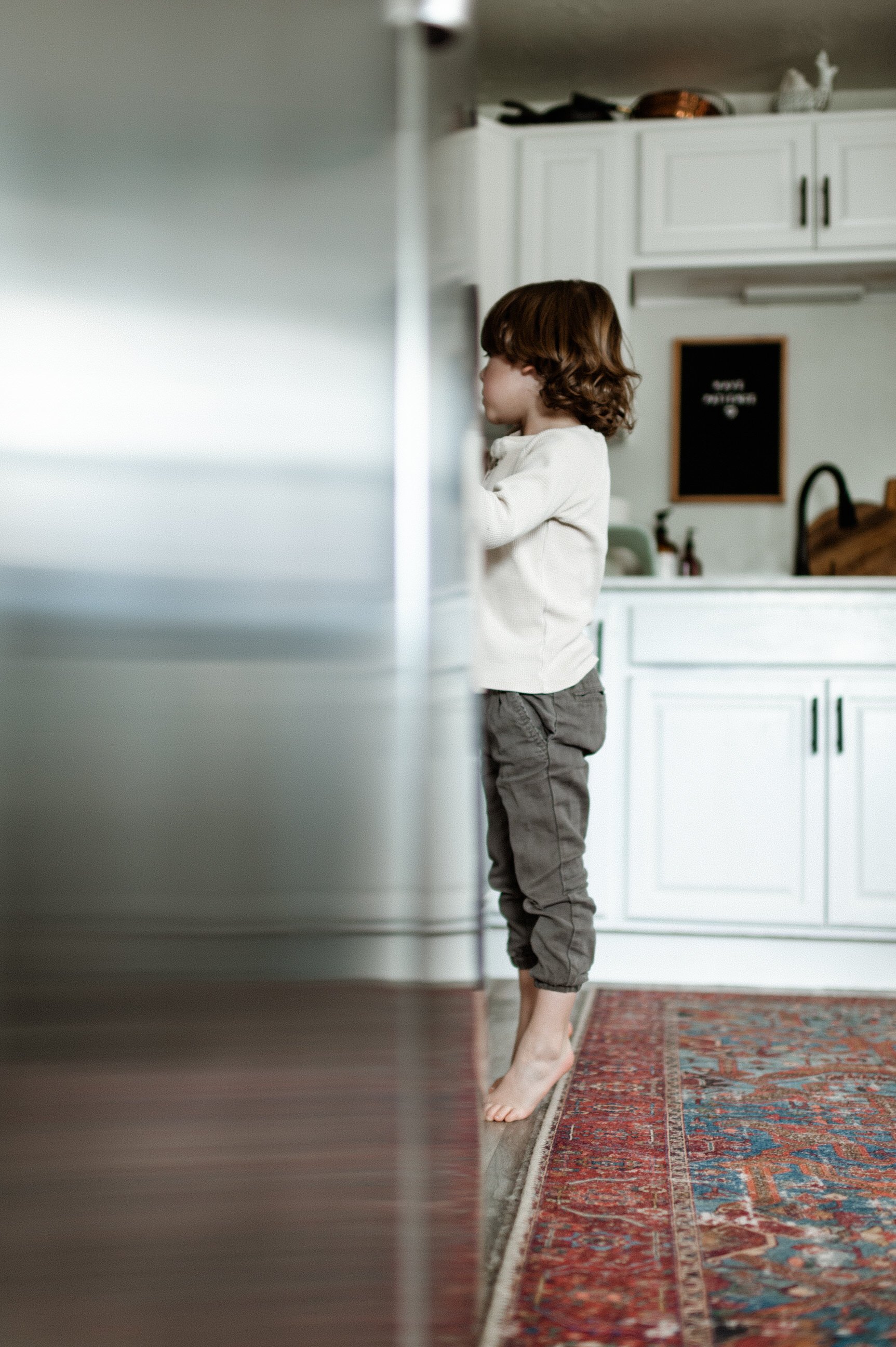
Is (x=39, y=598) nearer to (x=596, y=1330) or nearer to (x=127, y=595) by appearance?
(x=127, y=595)

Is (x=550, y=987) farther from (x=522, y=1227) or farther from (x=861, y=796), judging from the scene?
(x=861, y=796)

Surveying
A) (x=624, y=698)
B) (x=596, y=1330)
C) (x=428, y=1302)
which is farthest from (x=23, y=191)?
(x=624, y=698)

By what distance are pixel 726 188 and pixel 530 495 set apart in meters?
1.68

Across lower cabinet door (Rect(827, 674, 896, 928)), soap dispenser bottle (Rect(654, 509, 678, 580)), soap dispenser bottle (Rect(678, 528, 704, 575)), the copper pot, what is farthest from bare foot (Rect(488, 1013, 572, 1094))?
the copper pot

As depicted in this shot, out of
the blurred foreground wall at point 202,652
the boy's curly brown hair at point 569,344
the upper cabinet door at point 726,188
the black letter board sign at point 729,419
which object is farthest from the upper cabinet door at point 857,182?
the blurred foreground wall at point 202,652

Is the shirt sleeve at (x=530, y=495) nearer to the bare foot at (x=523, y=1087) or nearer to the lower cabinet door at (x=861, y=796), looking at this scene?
the bare foot at (x=523, y=1087)

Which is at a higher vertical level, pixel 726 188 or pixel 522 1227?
pixel 726 188

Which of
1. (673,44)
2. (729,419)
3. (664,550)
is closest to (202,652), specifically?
(664,550)

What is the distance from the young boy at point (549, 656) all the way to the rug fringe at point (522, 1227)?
53mm

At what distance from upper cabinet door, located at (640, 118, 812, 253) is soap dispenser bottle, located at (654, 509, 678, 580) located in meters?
0.63

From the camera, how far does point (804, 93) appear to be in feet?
8.88

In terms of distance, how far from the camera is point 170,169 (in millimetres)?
544

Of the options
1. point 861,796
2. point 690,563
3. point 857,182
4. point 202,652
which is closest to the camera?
point 202,652

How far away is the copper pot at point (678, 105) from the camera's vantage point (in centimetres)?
274
